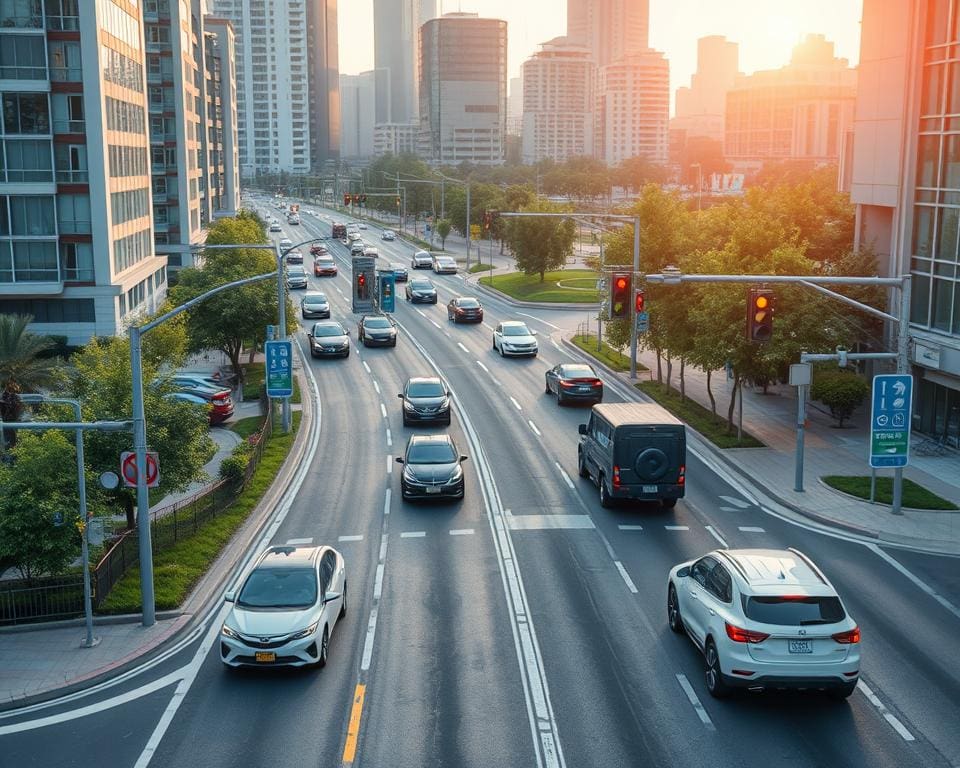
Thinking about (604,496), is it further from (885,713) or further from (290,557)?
(885,713)

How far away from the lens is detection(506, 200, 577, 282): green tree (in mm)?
80312

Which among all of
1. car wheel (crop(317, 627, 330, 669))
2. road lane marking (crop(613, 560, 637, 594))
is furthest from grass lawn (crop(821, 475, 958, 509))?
car wheel (crop(317, 627, 330, 669))

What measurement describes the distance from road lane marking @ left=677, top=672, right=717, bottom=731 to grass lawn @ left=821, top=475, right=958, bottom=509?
574 inches

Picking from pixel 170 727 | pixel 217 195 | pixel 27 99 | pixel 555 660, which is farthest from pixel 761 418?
pixel 217 195

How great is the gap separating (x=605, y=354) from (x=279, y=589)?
3658 centimetres

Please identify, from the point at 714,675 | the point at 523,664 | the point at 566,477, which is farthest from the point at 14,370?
the point at 714,675

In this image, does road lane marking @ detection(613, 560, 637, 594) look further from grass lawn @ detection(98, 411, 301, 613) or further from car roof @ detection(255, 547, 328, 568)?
grass lawn @ detection(98, 411, 301, 613)

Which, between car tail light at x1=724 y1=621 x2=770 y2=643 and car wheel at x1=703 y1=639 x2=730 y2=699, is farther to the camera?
car wheel at x1=703 y1=639 x2=730 y2=699

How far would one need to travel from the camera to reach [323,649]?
Result: 63.5ft

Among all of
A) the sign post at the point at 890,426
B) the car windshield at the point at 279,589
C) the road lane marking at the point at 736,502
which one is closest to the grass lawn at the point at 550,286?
the road lane marking at the point at 736,502

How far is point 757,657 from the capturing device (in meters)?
16.8

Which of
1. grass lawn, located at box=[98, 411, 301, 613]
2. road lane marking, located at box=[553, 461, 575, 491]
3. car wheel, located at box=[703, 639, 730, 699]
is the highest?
car wheel, located at box=[703, 639, 730, 699]

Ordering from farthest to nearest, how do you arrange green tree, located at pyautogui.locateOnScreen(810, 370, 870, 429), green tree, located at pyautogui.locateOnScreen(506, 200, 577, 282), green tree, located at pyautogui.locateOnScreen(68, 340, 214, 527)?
1. green tree, located at pyautogui.locateOnScreen(506, 200, 577, 282)
2. green tree, located at pyautogui.locateOnScreen(810, 370, 870, 429)
3. green tree, located at pyautogui.locateOnScreen(68, 340, 214, 527)

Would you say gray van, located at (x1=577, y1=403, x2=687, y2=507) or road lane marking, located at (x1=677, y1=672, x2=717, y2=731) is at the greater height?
gray van, located at (x1=577, y1=403, x2=687, y2=507)
